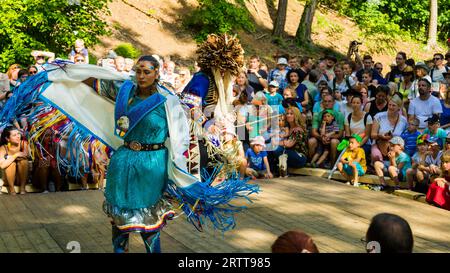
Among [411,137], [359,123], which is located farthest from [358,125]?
[411,137]

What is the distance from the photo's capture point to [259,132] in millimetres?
9250

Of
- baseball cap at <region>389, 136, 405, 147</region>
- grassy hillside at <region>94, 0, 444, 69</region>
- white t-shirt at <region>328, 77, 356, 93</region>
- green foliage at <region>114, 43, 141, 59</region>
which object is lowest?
baseball cap at <region>389, 136, 405, 147</region>

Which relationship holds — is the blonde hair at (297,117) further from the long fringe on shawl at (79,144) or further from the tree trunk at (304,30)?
the tree trunk at (304,30)

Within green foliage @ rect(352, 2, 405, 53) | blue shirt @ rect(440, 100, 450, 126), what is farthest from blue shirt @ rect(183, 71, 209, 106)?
green foliage @ rect(352, 2, 405, 53)

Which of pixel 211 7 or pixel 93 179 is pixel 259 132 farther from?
pixel 211 7

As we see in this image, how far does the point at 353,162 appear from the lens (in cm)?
858

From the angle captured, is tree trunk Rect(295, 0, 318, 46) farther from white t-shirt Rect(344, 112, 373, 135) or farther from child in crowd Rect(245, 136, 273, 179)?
child in crowd Rect(245, 136, 273, 179)

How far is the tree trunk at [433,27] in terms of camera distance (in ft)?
68.8

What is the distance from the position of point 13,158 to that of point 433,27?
60.1 ft

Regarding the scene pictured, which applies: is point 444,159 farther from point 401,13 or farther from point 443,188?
point 401,13

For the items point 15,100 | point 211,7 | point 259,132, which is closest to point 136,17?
point 211,7

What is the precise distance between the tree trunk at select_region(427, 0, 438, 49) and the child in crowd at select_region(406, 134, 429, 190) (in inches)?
580

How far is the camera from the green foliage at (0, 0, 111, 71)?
9867 millimetres

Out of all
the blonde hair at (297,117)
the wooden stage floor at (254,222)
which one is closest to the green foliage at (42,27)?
the wooden stage floor at (254,222)
